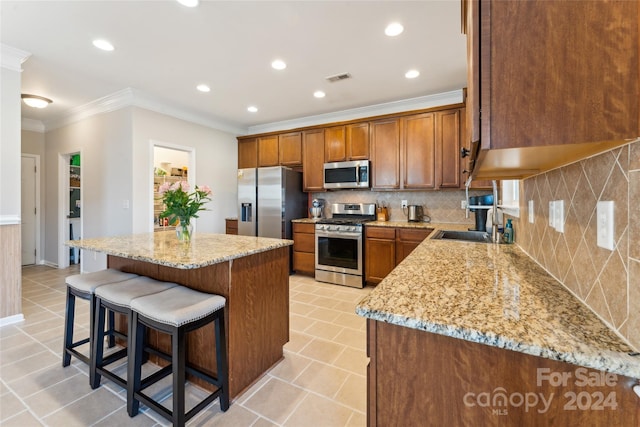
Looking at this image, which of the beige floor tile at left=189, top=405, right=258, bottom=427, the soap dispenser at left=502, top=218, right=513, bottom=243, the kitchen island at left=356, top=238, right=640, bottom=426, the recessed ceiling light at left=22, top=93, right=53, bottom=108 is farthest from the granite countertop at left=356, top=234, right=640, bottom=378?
the recessed ceiling light at left=22, top=93, right=53, bottom=108

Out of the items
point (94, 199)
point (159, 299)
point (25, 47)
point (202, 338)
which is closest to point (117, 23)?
point (25, 47)

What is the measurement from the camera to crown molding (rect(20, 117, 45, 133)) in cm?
474

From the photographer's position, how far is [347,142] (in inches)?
166

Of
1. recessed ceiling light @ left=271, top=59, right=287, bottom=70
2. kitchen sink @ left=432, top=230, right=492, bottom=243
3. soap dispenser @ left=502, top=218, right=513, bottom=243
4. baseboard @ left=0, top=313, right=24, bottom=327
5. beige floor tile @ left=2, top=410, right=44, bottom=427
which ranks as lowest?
beige floor tile @ left=2, top=410, right=44, bottom=427

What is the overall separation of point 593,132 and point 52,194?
685cm

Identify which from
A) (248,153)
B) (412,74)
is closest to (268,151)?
(248,153)

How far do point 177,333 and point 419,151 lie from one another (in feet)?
11.4

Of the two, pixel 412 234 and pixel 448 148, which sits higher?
pixel 448 148

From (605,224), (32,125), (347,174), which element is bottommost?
(605,224)

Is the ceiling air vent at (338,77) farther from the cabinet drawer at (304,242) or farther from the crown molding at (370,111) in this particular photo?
the cabinet drawer at (304,242)

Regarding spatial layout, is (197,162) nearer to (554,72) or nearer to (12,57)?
(12,57)

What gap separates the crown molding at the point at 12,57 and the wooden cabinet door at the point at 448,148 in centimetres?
454

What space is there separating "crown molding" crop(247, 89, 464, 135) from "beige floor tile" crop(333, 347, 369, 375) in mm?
3273

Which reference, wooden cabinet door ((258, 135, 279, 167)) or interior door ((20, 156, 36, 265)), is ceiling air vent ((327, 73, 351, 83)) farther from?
interior door ((20, 156, 36, 265))
